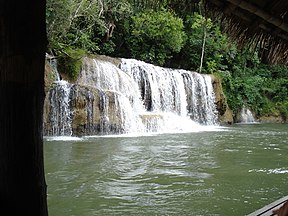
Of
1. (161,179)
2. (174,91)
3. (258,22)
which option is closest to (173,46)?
(174,91)

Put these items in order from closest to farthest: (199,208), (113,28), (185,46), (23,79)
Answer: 1. (23,79)
2. (199,208)
3. (113,28)
4. (185,46)

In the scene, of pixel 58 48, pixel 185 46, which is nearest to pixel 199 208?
pixel 58 48

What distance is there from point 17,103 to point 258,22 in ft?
6.22

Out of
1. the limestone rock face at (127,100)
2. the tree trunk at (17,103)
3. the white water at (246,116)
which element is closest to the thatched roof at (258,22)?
the tree trunk at (17,103)

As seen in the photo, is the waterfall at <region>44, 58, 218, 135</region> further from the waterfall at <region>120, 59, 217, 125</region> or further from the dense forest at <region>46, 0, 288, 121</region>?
the dense forest at <region>46, 0, 288, 121</region>

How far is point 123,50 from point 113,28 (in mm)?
1573

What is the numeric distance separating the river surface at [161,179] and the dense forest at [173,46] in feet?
24.9

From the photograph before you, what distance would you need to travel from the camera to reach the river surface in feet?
13.1

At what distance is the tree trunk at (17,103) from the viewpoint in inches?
48.3

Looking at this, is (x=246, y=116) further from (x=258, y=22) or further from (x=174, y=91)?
(x=258, y=22)

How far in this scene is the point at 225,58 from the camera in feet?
79.1

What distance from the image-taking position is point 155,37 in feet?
68.2

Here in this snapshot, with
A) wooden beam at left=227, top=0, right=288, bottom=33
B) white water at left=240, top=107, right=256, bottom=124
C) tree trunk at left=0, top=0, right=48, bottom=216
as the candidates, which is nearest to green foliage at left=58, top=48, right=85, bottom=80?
white water at left=240, top=107, right=256, bottom=124

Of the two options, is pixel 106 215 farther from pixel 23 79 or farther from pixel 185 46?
pixel 185 46
